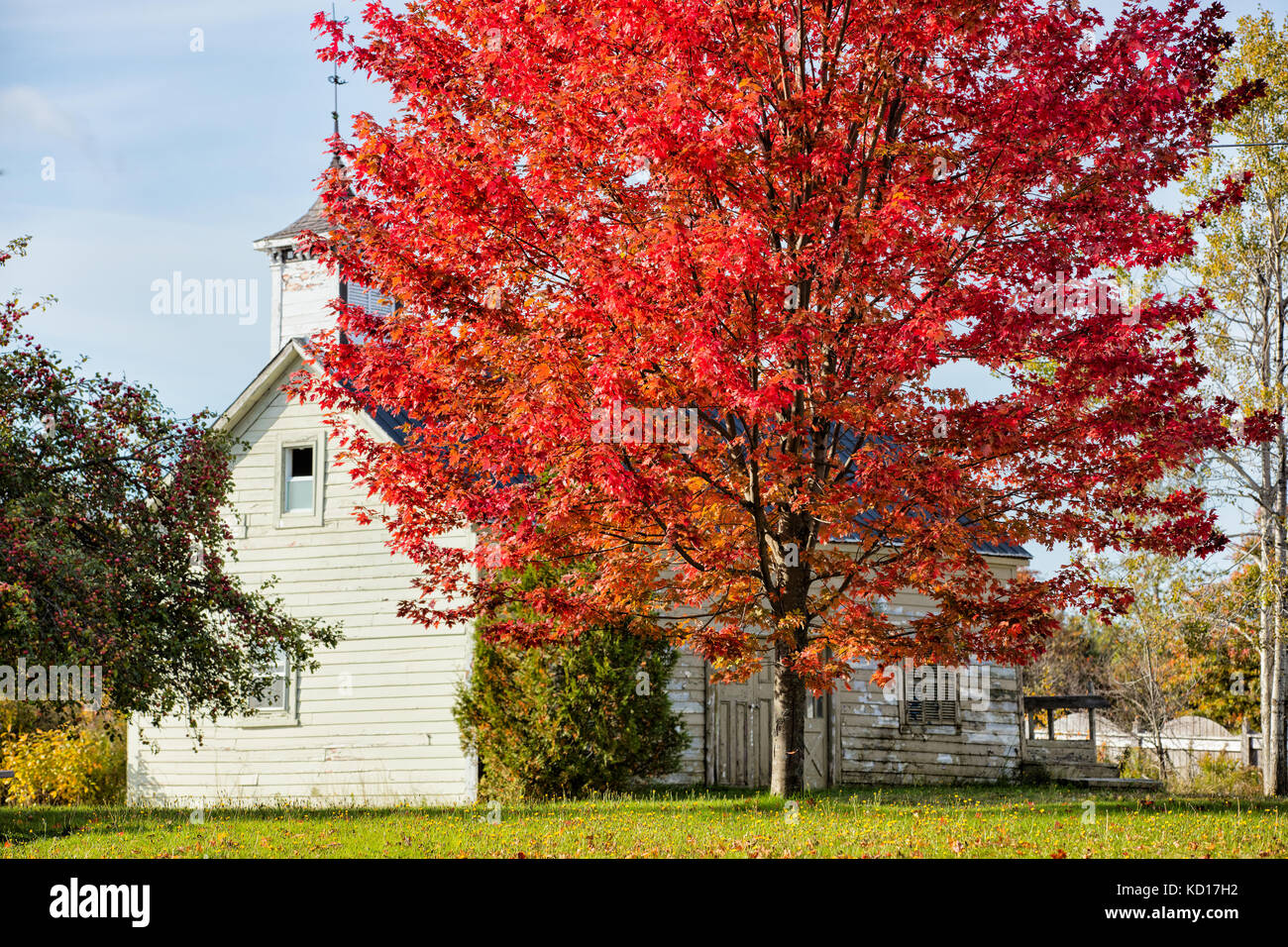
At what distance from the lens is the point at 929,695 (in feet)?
67.3

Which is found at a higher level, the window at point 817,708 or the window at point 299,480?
the window at point 299,480

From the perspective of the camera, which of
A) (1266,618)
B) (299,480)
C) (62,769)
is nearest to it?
(1266,618)

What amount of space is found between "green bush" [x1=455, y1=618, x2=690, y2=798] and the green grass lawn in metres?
1.02

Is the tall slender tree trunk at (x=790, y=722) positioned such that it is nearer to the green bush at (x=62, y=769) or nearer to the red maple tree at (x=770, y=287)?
the red maple tree at (x=770, y=287)

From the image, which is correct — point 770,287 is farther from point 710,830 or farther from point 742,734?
point 742,734

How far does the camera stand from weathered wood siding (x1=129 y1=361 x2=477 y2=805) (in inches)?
713

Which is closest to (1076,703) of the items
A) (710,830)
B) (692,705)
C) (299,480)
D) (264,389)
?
(692,705)

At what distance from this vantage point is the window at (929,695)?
20328 mm

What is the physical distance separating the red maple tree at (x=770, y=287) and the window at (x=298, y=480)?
7.91m

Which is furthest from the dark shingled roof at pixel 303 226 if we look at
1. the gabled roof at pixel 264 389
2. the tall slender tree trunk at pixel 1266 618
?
the tall slender tree trunk at pixel 1266 618

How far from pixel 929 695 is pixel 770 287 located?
39.5ft

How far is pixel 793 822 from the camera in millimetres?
11062
